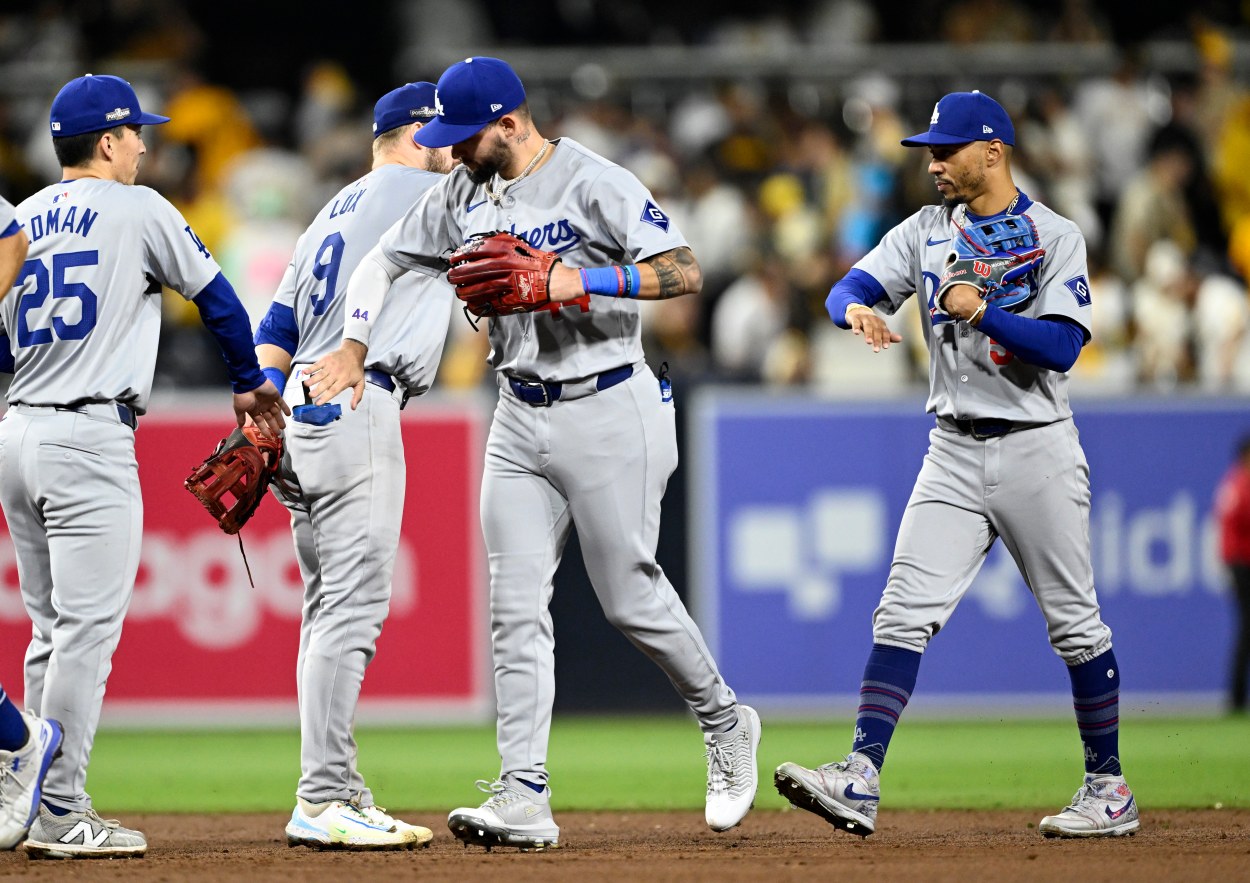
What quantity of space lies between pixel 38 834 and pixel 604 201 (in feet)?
8.92

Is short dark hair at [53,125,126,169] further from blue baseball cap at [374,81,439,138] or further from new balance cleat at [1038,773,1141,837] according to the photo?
new balance cleat at [1038,773,1141,837]

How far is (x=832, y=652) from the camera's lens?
11047 millimetres

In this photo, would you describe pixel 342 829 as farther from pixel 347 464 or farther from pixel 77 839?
pixel 347 464

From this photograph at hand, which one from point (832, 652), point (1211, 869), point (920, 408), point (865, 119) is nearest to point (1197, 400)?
point (920, 408)

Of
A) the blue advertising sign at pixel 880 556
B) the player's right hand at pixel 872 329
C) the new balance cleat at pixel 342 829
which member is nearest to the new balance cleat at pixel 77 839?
the new balance cleat at pixel 342 829

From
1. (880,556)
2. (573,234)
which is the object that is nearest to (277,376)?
(573,234)

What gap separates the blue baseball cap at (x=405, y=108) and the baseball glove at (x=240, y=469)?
1.20 metres

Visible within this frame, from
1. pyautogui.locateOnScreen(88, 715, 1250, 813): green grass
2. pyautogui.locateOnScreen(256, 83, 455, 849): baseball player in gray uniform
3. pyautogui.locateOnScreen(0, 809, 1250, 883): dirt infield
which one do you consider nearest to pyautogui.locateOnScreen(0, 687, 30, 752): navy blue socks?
pyautogui.locateOnScreen(0, 809, 1250, 883): dirt infield

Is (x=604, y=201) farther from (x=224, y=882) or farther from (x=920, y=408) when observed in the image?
(x=920, y=408)

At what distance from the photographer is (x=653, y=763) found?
30.0 feet

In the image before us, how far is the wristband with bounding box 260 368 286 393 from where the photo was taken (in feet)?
20.9

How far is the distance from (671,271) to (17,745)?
8.07 feet

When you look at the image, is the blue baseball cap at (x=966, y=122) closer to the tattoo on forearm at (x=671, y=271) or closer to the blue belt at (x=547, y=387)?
the tattoo on forearm at (x=671, y=271)

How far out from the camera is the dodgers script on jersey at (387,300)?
6.20m
